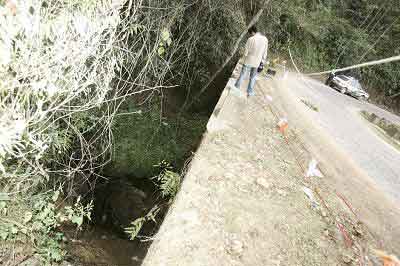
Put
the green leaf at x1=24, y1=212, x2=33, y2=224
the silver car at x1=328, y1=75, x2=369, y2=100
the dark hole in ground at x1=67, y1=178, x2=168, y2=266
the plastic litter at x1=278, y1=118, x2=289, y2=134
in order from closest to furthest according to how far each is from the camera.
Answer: the green leaf at x1=24, y1=212, x2=33, y2=224 < the dark hole in ground at x1=67, y1=178, x2=168, y2=266 < the plastic litter at x1=278, y1=118, x2=289, y2=134 < the silver car at x1=328, y1=75, x2=369, y2=100

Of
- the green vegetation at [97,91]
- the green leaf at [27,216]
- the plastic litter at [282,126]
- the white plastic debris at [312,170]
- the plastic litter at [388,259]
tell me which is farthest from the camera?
the plastic litter at [282,126]

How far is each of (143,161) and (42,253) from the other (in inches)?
154

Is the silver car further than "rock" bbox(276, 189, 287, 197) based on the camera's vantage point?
Yes

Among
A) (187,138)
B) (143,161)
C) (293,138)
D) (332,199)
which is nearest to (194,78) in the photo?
(187,138)

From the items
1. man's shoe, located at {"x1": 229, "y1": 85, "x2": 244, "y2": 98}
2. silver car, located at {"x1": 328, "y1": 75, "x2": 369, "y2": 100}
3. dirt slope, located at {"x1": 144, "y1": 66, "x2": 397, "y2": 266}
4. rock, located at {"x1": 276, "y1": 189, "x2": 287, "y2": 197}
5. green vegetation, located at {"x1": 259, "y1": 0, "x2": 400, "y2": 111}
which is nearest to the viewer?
dirt slope, located at {"x1": 144, "y1": 66, "x2": 397, "y2": 266}

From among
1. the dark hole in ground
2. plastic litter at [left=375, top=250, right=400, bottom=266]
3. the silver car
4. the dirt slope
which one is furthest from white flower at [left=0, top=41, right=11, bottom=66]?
the silver car

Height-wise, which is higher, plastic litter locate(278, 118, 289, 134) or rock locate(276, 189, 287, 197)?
plastic litter locate(278, 118, 289, 134)

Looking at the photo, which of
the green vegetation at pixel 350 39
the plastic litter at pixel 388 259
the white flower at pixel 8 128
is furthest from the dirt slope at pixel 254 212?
the green vegetation at pixel 350 39

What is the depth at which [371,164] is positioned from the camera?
818 cm

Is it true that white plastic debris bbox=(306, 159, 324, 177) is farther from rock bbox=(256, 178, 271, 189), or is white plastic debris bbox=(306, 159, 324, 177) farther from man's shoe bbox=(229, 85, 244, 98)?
man's shoe bbox=(229, 85, 244, 98)

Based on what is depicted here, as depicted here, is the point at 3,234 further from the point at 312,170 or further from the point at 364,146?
the point at 364,146

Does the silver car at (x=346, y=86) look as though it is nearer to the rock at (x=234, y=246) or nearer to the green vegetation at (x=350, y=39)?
the green vegetation at (x=350, y=39)

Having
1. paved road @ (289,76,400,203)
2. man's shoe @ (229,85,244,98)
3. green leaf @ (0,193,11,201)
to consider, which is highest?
man's shoe @ (229,85,244,98)

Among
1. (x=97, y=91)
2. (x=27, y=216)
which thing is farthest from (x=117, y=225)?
(x=97, y=91)
